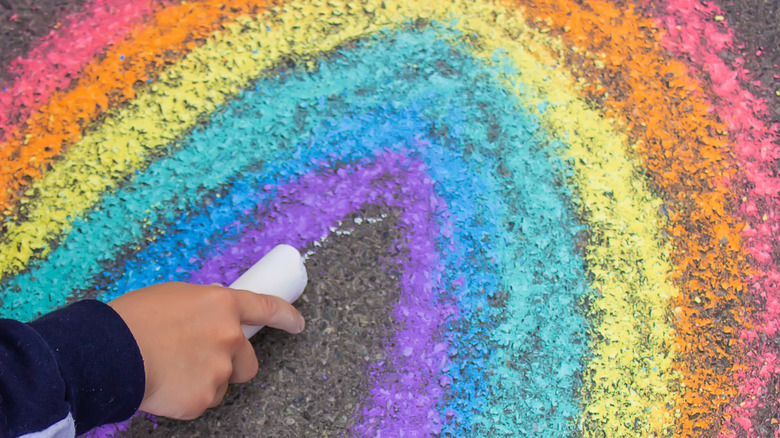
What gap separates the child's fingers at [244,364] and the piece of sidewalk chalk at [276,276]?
0.09 feet

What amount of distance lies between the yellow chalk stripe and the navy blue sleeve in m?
0.26

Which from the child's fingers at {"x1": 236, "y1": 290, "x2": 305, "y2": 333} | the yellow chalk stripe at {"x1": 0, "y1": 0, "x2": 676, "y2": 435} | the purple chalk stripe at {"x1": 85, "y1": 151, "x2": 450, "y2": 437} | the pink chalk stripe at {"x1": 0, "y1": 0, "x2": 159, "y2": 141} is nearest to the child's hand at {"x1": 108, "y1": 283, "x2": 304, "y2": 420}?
the child's fingers at {"x1": 236, "y1": 290, "x2": 305, "y2": 333}

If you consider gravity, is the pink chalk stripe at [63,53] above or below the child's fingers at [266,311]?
above

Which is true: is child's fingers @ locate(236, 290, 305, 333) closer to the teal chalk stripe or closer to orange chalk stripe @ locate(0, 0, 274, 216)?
the teal chalk stripe

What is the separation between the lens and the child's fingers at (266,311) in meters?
0.70

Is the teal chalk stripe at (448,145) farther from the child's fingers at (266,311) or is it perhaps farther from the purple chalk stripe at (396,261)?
the child's fingers at (266,311)

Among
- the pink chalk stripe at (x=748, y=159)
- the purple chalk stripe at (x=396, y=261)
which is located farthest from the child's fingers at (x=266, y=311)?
the pink chalk stripe at (x=748, y=159)

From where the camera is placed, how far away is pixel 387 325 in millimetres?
798

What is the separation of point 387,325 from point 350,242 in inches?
4.8

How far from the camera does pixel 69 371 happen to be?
0.58 metres

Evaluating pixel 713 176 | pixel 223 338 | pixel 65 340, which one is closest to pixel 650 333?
pixel 713 176

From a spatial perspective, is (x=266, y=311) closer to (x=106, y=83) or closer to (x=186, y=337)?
(x=186, y=337)

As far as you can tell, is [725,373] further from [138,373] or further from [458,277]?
[138,373]

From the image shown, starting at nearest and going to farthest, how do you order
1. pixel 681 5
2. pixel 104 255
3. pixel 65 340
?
pixel 65 340
pixel 104 255
pixel 681 5
